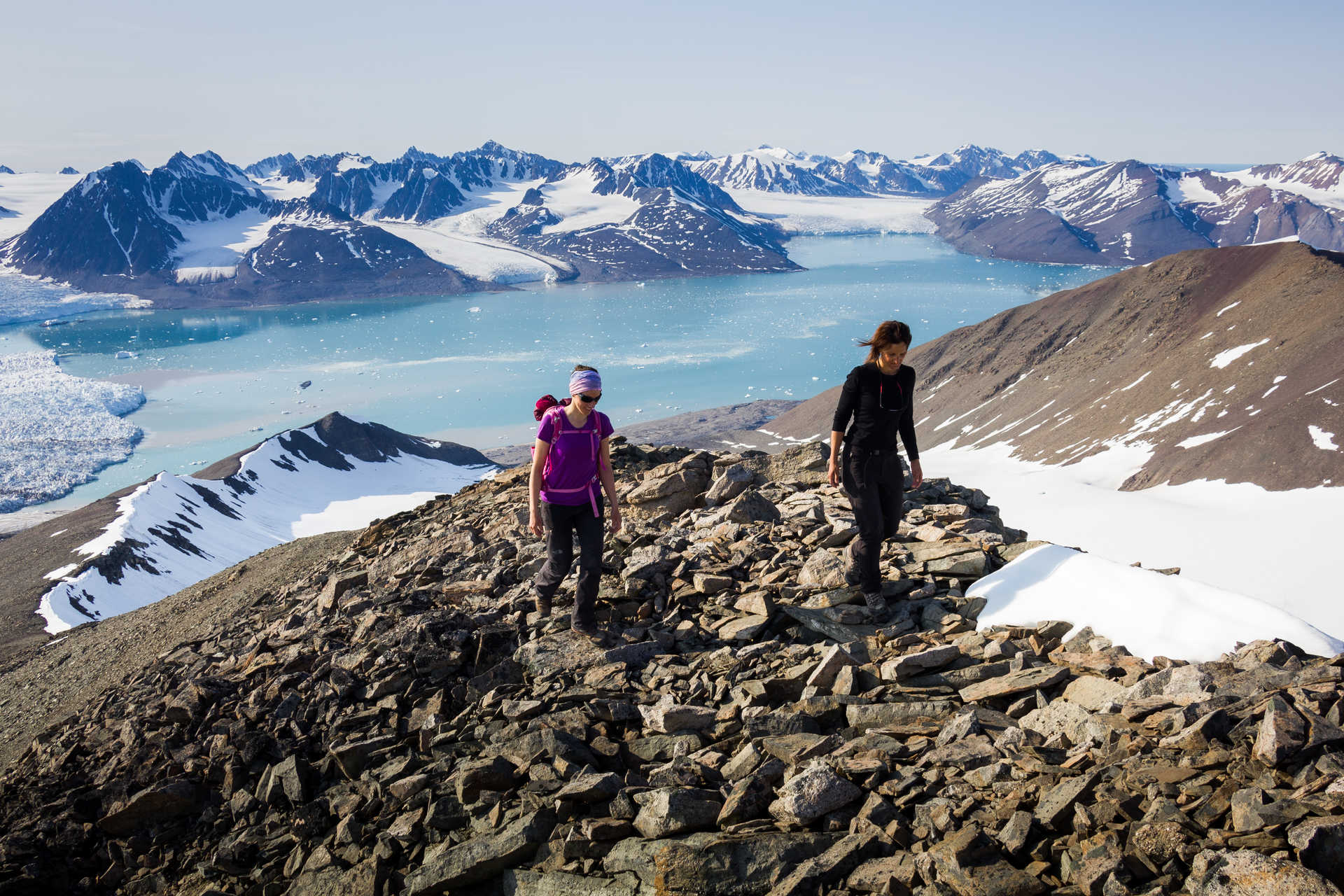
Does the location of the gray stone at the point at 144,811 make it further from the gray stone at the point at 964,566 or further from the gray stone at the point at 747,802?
the gray stone at the point at 964,566

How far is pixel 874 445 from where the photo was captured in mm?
6973

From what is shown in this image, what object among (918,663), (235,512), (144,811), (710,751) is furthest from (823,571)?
(235,512)

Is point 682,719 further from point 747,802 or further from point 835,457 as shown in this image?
point 835,457

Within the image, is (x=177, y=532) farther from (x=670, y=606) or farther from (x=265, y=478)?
(x=670, y=606)

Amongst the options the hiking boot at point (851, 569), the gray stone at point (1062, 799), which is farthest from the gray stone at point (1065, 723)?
the hiking boot at point (851, 569)

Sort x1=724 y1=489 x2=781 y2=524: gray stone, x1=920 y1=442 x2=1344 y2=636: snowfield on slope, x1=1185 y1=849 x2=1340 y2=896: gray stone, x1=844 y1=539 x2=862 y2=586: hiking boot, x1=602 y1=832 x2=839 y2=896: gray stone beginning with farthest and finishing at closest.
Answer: x1=920 y1=442 x2=1344 y2=636: snowfield on slope < x1=724 y1=489 x2=781 y2=524: gray stone < x1=844 y1=539 x2=862 y2=586: hiking boot < x1=602 y1=832 x2=839 y2=896: gray stone < x1=1185 y1=849 x2=1340 y2=896: gray stone

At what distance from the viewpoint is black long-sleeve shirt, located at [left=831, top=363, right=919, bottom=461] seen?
22.5 ft

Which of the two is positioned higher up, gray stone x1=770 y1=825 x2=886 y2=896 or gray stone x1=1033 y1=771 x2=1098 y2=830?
gray stone x1=1033 y1=771 x2=1098 y2=830

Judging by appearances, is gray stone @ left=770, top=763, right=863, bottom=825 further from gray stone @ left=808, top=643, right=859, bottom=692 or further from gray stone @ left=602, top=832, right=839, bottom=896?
gray stone @ left=808, top=643, right=859, bottom=692

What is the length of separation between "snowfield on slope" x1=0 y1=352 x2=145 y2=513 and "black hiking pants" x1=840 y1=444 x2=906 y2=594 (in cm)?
11030

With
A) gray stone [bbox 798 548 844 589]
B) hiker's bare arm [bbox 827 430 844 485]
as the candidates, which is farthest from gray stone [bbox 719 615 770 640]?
hiker's bare arm [bbox 827 430 844 485]

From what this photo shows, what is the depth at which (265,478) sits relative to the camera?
2864 inches

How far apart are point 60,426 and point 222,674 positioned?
142632mm

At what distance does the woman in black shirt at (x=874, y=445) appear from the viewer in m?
6.82
